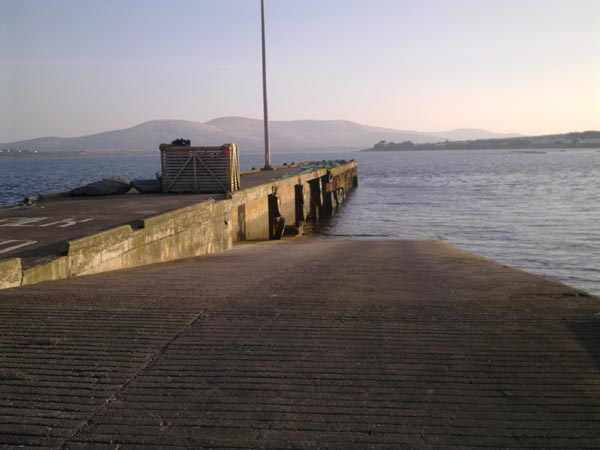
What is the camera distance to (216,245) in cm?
1442

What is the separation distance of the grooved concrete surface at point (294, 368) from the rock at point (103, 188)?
12.1 m

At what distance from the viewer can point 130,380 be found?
4129 millimetres

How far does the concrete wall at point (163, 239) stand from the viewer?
763 centimetres

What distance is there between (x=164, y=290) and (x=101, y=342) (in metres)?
2.07

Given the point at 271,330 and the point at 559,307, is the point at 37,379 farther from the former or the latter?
the point at 559,307

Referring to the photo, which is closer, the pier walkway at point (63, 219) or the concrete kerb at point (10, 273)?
the concrete kerb at point (10, 273)

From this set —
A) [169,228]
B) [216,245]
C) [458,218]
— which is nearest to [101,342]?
[169,228]

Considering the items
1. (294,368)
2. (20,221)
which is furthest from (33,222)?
(294,368)

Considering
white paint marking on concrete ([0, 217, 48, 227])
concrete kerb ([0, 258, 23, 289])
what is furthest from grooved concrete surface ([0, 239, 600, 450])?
white paint marking on concrete ([0, 217, 48, 227])

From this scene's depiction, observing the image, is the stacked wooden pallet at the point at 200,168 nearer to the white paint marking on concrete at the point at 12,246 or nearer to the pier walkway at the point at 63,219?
the pier walkway at the point at 63,219

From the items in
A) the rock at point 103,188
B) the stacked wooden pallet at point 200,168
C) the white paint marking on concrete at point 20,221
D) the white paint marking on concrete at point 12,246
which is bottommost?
the white paint marking on concrete at point 12,246

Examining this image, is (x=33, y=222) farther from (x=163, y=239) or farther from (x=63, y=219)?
(x=163, y=239)

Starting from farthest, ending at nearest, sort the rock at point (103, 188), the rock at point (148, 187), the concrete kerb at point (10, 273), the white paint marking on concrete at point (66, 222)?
the rock at point (148, 187)
the rock at point (103, 188)
the white paint marking on concrete at point (66, 222)
the concrete kerb at point (10, 273)

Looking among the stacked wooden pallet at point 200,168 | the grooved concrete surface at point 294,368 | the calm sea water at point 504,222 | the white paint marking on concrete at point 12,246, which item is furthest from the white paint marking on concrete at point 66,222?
the calm sea water at point 504,222
